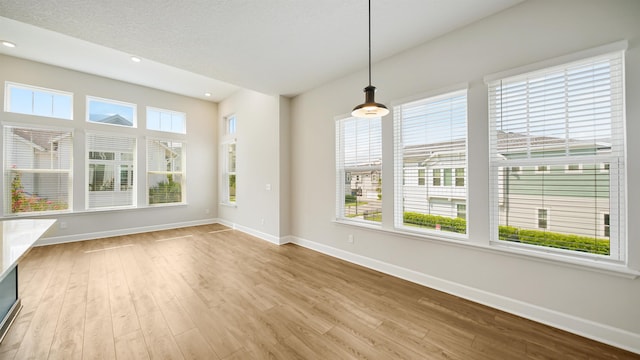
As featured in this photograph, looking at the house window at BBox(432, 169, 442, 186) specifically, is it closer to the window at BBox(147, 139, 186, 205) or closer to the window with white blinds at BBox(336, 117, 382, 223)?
the window with white blinds at BBox(336, 117, 382, 223)

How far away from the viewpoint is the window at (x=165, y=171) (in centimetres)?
579

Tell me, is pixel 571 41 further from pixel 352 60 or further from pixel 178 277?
pixel 178 277

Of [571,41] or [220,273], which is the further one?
[220,273]

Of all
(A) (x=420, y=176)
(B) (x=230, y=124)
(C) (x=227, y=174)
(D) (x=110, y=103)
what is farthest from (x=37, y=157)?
(A) (x=420, y=176)

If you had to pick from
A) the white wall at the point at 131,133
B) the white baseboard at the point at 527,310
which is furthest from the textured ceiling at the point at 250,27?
the white baseboard at the point at 527,310

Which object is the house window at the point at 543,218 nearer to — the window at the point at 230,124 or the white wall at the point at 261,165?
the white wall at the point at 261,165

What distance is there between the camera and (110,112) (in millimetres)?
5227

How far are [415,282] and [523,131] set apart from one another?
2042mm

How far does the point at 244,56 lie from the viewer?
10.2ft

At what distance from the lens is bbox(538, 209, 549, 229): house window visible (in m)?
2.16

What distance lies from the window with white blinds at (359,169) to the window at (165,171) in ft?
15.5

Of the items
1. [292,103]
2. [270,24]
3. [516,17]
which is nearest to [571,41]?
[516,17]

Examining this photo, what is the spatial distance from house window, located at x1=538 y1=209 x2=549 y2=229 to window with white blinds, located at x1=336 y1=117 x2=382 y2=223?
1.69 m

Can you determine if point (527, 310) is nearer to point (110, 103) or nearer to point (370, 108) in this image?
point (370, 108)
